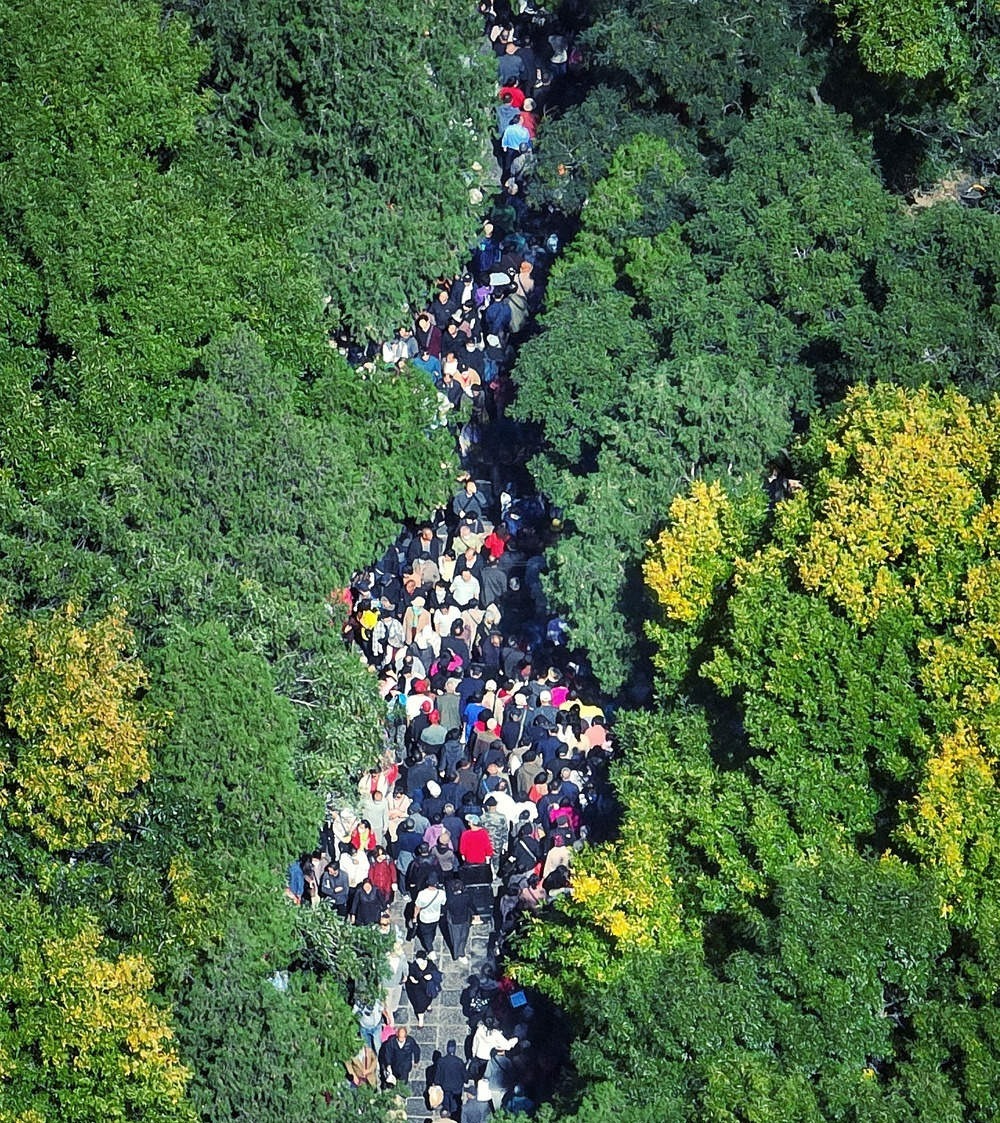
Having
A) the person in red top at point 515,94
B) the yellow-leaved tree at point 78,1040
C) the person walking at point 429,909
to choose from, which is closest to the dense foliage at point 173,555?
the yellow-leaved tree at point 78,1040

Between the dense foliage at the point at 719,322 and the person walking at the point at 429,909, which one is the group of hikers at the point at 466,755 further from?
the dense foliage at the point at 719,322

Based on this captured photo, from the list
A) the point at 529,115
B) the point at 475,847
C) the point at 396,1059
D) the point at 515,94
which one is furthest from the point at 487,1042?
the point at 515,94

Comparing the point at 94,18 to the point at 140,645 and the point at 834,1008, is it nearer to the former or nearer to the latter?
the point at 140,645

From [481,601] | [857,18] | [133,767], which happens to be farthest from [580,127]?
[133,767]

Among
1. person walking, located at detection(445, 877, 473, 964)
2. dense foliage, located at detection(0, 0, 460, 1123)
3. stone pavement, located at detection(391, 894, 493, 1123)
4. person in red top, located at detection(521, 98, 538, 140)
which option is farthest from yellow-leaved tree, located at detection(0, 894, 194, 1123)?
person in red top, located at detection(521, 98, 538, 140)

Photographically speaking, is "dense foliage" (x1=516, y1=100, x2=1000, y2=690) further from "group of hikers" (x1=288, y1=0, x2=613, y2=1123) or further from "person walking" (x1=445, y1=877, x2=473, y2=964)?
"person walking" (x1=445, y1=877, x2=473, y2=964)
